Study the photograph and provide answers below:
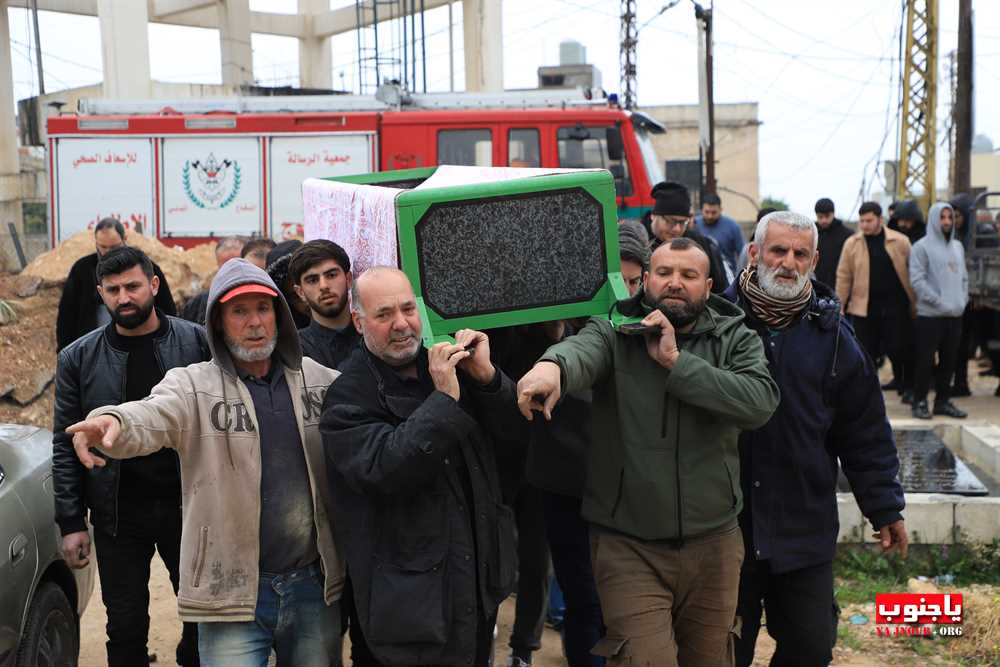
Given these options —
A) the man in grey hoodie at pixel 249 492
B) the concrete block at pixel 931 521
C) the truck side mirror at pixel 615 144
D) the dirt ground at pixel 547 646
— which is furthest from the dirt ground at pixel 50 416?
the truck side mirror at pixel 615 144

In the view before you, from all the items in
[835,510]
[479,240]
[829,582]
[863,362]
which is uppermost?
[479,240]

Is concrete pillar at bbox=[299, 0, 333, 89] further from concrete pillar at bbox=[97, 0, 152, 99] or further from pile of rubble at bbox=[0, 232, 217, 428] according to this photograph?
pile of rubble at bbox=[0, 232, 217, 428]

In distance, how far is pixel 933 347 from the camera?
9945 millimetres

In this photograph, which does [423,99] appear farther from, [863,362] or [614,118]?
[863,362]

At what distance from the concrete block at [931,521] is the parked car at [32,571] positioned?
14.3 feet

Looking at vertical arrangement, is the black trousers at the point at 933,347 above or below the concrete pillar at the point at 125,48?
below

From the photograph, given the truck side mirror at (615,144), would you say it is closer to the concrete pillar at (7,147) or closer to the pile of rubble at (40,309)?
the pile of rubble at (40,309)

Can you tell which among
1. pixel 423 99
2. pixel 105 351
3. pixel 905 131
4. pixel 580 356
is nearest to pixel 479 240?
pixel 580 356

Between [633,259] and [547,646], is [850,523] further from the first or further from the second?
[633,259]

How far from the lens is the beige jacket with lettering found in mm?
3199

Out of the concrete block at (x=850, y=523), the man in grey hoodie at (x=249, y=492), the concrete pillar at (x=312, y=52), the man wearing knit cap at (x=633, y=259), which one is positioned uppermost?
the concrete pillar at (x=312, y=52)

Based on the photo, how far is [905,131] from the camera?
40719mm

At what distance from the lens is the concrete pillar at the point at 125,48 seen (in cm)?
1772

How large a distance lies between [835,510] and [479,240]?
5.24 feet
